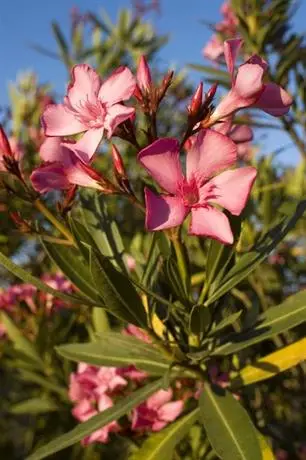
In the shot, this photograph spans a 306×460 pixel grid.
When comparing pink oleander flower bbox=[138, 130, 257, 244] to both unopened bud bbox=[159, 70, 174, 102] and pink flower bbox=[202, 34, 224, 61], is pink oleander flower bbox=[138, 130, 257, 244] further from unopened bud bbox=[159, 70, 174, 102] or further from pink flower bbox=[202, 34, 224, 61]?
pink flower bbox=[202, 34, 224, 61]

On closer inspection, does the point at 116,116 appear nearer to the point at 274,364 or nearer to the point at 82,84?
the point at 82,84

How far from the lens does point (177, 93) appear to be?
3400 mm

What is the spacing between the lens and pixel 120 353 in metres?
1.02

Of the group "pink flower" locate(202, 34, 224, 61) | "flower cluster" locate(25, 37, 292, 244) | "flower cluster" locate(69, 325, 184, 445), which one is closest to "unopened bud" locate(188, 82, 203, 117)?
"flower cluster" locate(25, 37, 292, 244)

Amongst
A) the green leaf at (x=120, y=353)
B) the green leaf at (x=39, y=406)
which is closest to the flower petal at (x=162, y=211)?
the green leaf at (x=120, y=353)

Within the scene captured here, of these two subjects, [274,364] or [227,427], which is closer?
[227,427]

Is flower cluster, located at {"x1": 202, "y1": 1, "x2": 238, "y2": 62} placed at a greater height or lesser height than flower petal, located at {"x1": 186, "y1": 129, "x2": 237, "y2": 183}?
greater

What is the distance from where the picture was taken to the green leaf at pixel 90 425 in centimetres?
86

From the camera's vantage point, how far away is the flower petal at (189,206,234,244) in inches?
29.4

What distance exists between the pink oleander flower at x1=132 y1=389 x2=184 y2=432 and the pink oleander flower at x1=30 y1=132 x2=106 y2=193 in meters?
0.49

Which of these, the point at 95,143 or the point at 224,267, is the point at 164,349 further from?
the point at 95,143

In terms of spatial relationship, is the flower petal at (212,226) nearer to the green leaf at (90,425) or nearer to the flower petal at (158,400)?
the green leaf at (90,425)

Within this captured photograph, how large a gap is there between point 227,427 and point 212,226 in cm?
32

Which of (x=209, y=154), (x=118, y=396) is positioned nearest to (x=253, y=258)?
(x=209, y=154)
